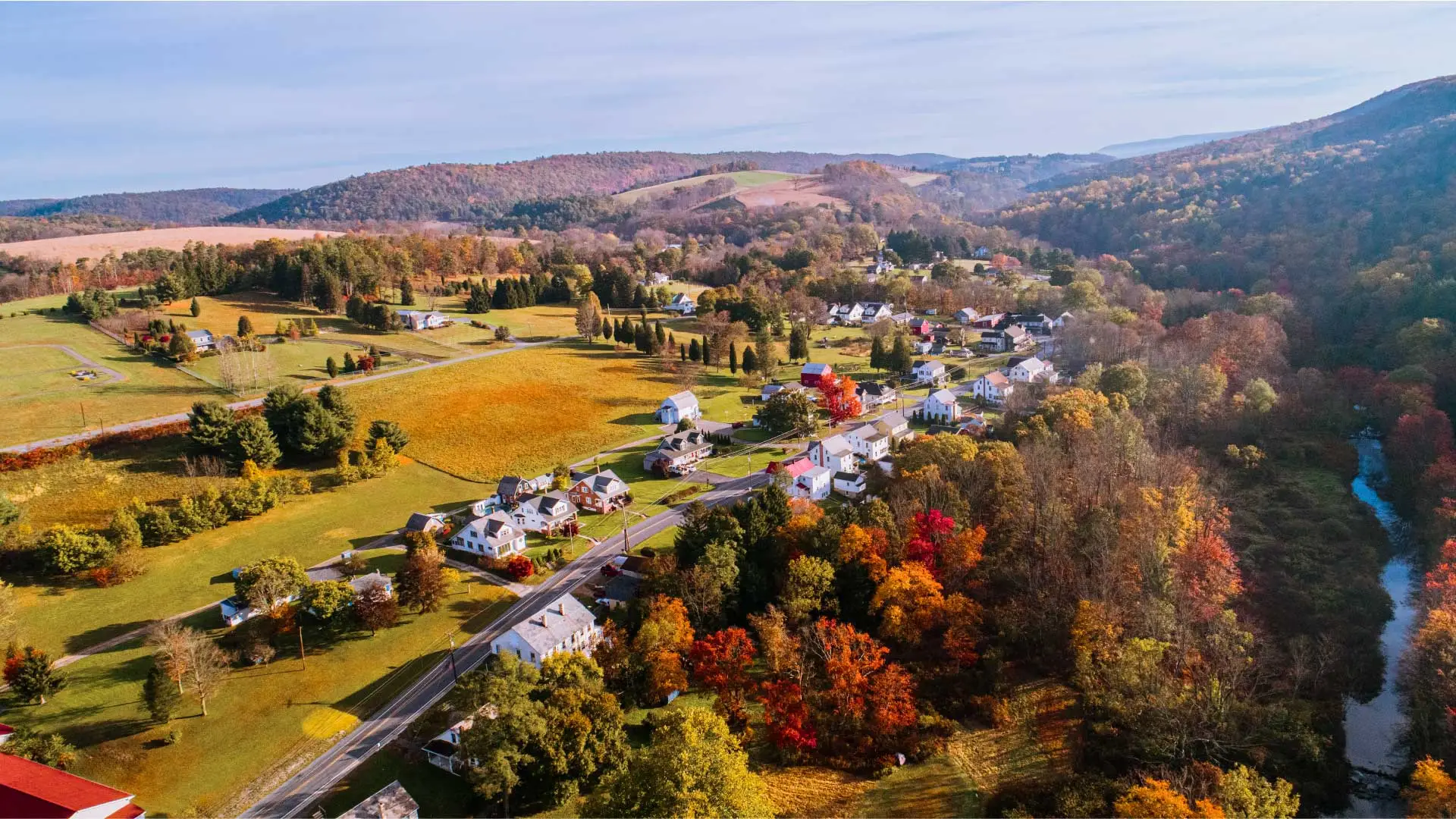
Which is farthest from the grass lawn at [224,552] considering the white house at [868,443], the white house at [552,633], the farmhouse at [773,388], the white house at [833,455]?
the farmhouse at [773,388]

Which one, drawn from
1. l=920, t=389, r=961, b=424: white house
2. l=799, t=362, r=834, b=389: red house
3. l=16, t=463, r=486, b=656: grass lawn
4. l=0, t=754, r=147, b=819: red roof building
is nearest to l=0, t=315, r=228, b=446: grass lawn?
l=16, t=463, r=486, b=656: grass lawn

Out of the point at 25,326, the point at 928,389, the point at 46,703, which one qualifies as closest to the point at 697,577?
the point at 46,703

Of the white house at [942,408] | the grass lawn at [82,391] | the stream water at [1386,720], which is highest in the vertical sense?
the grass lawn at [82,391]

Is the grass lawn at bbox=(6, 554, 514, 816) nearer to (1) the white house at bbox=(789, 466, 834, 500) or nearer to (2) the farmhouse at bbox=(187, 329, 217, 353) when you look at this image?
(1) the white house at bbox=(789, 466, 834, 500)

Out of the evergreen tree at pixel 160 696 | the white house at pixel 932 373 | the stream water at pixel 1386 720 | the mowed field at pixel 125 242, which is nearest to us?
the stream water at pixel 1386 720

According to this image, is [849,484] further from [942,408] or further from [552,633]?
[552,633]

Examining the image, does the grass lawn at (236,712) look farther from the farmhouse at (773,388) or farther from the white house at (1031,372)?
the white house at (1031,372)

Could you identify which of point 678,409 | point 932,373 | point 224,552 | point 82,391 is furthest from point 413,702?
point 932,373
